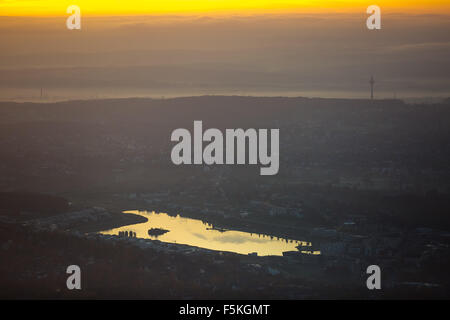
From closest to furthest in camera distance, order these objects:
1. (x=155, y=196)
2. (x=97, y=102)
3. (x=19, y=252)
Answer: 1. (x=19, y=252)
2. (x=155, y=196)
3. (x=97, y=102)

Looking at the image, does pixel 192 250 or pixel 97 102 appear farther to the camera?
pixel 97 102

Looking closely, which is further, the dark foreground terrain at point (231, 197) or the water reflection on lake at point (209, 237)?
the water reflection on lake at point (209, 237)

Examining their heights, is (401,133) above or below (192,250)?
above

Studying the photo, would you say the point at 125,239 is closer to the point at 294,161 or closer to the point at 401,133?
the point at 294,161

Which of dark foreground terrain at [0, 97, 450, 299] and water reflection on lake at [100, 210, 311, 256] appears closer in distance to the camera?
dark foreground terrain at [0, 97, 450, 299]

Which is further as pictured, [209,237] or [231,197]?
[231,197]

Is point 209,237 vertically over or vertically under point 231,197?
under

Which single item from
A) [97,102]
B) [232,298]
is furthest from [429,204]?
[97,102]

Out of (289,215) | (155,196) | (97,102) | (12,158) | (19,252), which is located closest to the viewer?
(19,252)
